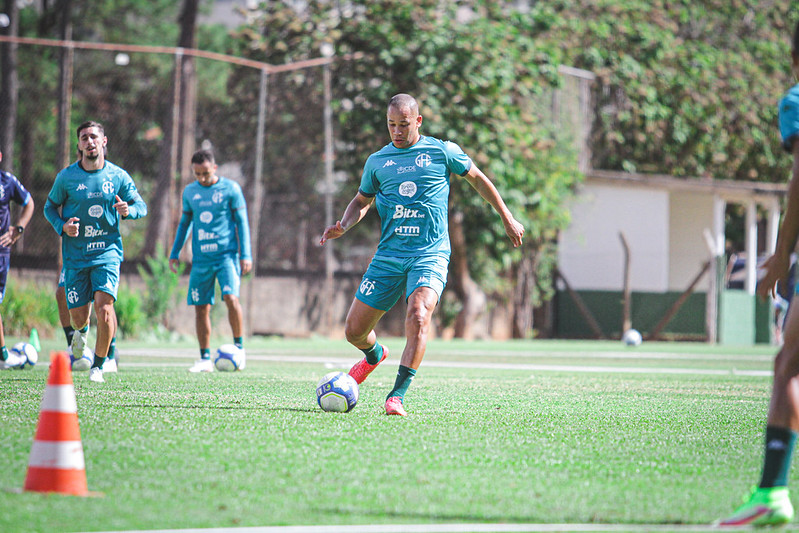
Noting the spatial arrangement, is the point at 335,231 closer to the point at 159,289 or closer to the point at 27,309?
the point at 27,309

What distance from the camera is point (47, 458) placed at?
4074 mm

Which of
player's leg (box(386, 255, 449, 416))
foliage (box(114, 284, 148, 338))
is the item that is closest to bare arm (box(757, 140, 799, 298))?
player's leg (box(386, 255, 449, 416))

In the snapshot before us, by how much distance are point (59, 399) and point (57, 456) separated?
0.27 meters

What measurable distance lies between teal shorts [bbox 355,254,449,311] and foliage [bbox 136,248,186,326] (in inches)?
461

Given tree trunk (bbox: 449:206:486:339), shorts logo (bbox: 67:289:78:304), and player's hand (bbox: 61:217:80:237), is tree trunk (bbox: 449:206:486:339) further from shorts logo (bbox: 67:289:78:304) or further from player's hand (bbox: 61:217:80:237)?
player's hand (bbox: 61:217:80:237)

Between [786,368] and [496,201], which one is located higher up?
[496,201]

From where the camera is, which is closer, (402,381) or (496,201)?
(402,381)

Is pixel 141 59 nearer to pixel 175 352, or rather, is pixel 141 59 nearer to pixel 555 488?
pixel 175 352

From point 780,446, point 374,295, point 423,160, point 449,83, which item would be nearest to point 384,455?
point 780,446

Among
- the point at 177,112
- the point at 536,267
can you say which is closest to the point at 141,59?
the point at 177,112

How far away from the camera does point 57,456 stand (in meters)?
4.07

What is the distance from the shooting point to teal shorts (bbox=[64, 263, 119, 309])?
359 inches

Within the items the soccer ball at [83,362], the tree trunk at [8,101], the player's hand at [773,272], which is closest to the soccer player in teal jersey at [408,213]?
the player's hand at [773,272]

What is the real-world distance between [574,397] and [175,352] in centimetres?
794
